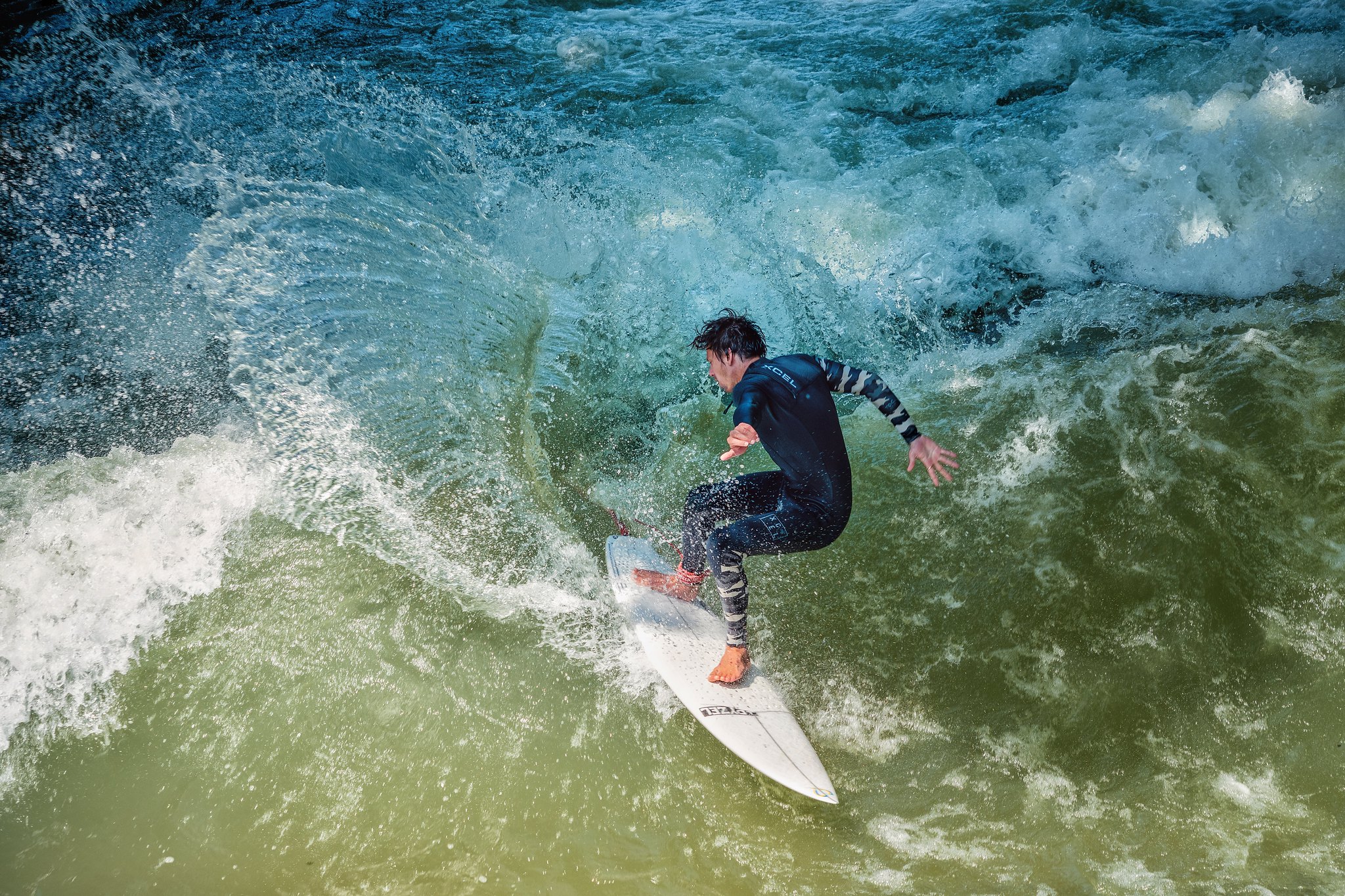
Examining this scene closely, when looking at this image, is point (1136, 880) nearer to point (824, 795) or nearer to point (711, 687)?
point (824, 795)

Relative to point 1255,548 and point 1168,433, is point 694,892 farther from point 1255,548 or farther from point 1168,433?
point 1168,433

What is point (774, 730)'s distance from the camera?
3.43 m

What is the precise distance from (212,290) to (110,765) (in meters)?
3.40

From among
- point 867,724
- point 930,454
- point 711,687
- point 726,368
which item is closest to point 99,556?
point 711,687

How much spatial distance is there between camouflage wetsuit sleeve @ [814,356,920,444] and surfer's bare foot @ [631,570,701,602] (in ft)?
4.42

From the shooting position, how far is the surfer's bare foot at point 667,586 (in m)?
4.02

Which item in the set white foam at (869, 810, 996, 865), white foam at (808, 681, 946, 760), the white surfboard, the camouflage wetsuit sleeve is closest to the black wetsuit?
the camouflage wetsuit sleeve

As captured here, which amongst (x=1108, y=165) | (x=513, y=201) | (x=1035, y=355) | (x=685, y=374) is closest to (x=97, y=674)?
(x=685, y=374)

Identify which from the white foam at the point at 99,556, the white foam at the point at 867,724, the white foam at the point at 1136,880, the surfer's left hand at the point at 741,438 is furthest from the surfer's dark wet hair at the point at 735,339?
the white foam at the point at 99,556

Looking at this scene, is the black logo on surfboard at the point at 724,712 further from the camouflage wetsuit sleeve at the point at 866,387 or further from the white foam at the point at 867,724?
the camouflage wetsuit sleeve at the point at 866,387

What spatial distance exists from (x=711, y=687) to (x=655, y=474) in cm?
173

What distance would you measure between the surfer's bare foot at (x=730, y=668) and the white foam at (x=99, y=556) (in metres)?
2.99

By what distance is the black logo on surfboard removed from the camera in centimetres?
345

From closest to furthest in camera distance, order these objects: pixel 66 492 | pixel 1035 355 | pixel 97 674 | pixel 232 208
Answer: pixel 97 674 < pixel 66 492 < pixel 1035 355 < pixel 232 208
